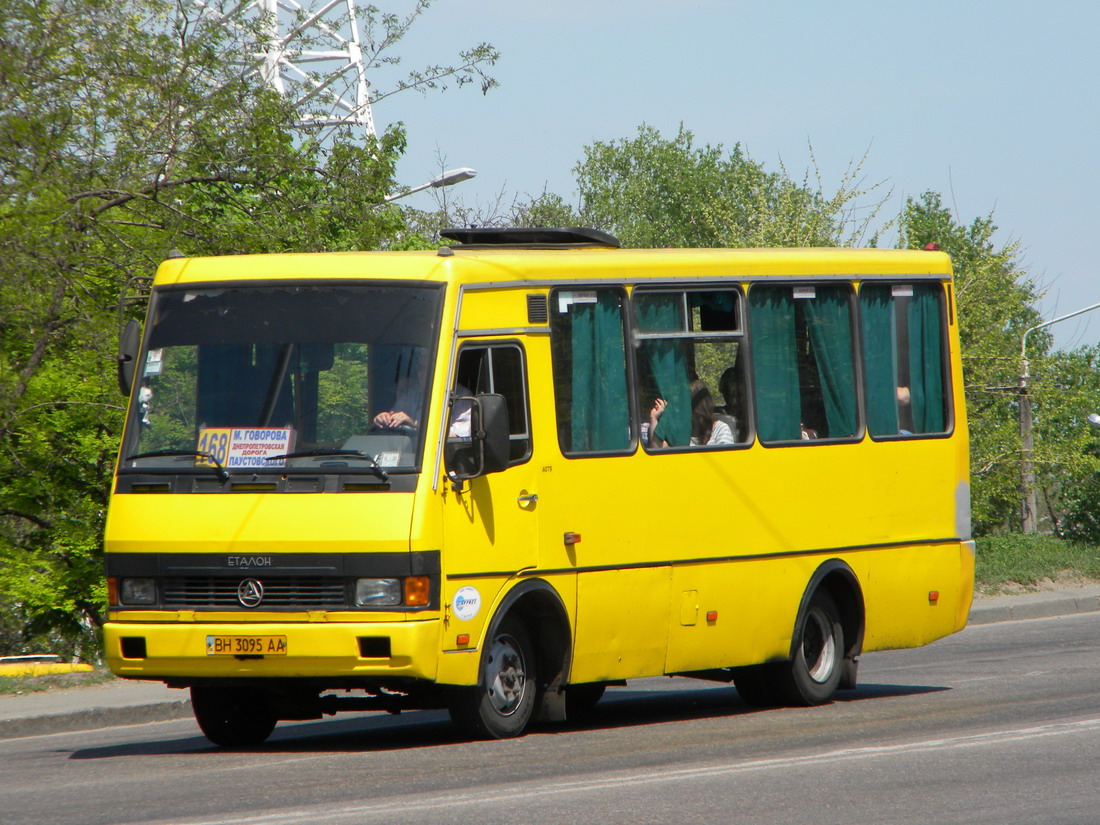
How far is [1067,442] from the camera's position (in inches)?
1138

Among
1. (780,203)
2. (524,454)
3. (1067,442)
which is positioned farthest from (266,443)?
(780,203)

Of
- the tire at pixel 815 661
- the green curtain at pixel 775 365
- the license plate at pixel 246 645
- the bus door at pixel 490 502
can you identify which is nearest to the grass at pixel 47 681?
the license plate at pixel 246 645

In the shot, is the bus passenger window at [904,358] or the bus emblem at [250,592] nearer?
the bus emblem at [250,592]

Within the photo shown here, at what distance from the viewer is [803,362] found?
41.9 ft

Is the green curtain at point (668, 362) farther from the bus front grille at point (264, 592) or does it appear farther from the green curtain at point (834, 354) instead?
the bus front grille at point (264, 592)

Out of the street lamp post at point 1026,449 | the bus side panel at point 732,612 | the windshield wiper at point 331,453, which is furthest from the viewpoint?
the street lamp post at point 1026,449

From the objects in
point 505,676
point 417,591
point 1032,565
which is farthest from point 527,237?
point 1032,565

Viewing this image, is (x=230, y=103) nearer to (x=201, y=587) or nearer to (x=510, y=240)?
(x=510, y=240)

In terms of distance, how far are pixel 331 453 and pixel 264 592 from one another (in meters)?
0.84

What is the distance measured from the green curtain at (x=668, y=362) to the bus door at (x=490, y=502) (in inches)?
45.8

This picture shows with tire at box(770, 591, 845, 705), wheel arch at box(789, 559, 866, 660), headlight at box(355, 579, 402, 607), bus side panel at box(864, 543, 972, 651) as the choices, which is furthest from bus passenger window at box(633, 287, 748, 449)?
headlight at box(355, 579, 402, 607)

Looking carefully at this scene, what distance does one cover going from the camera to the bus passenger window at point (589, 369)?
11.0 m

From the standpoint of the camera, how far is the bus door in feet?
32.9

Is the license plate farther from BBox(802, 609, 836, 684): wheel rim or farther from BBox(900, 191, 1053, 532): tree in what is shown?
BBox(900, 191, 1053, 532): tree
